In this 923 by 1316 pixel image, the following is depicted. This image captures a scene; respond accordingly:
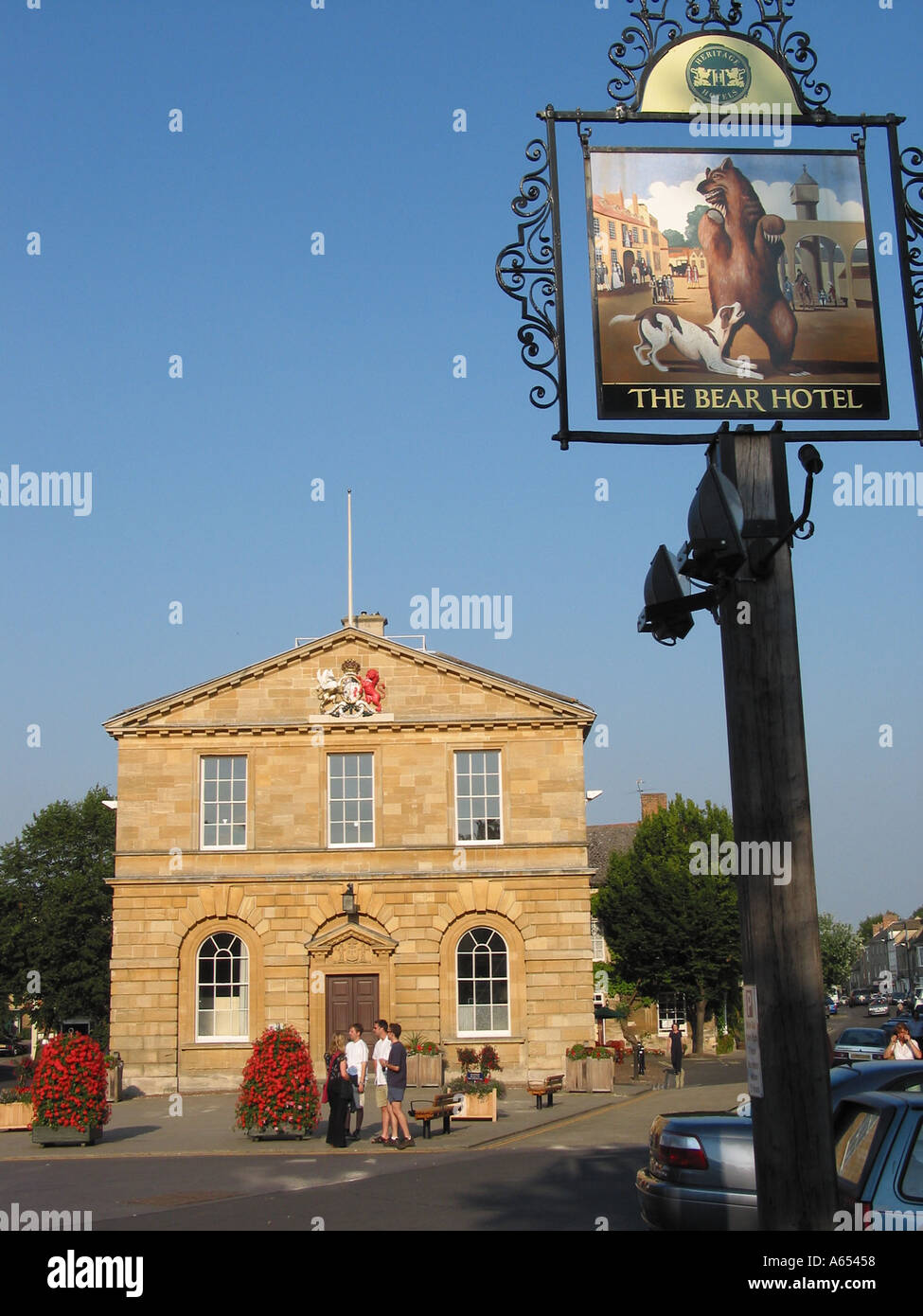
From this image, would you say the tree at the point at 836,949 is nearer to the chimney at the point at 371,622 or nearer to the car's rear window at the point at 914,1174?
the chimney at the point at 371,622

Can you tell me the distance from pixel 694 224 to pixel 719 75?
95 cm

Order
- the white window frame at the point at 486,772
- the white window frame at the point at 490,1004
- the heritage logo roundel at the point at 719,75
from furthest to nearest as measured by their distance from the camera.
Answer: the white window frame at the point at 486,772
the white window frame at the point at 490,1004
the heritage logo roundel at the point at 719,75

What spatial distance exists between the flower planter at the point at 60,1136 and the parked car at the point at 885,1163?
15488 mm

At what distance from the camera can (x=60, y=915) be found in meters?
56.9

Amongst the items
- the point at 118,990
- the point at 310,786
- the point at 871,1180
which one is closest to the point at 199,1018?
the point at 118,990

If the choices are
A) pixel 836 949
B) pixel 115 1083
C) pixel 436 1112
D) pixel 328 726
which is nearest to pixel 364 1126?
pixel 436 1112

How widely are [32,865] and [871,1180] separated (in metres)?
56.9

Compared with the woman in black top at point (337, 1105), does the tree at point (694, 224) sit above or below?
above

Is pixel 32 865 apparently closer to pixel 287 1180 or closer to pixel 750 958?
pixel 287 1180

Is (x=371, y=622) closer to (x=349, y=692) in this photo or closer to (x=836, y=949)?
(x=349, y=692)

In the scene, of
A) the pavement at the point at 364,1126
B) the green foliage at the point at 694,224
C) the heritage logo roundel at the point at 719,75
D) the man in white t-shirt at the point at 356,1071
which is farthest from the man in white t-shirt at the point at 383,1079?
the heritage logo roundel at the point at 719,75

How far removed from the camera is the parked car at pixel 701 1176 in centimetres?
976

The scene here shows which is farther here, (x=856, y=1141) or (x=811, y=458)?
(x=856, y=1141)

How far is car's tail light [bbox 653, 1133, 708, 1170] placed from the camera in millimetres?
9984
